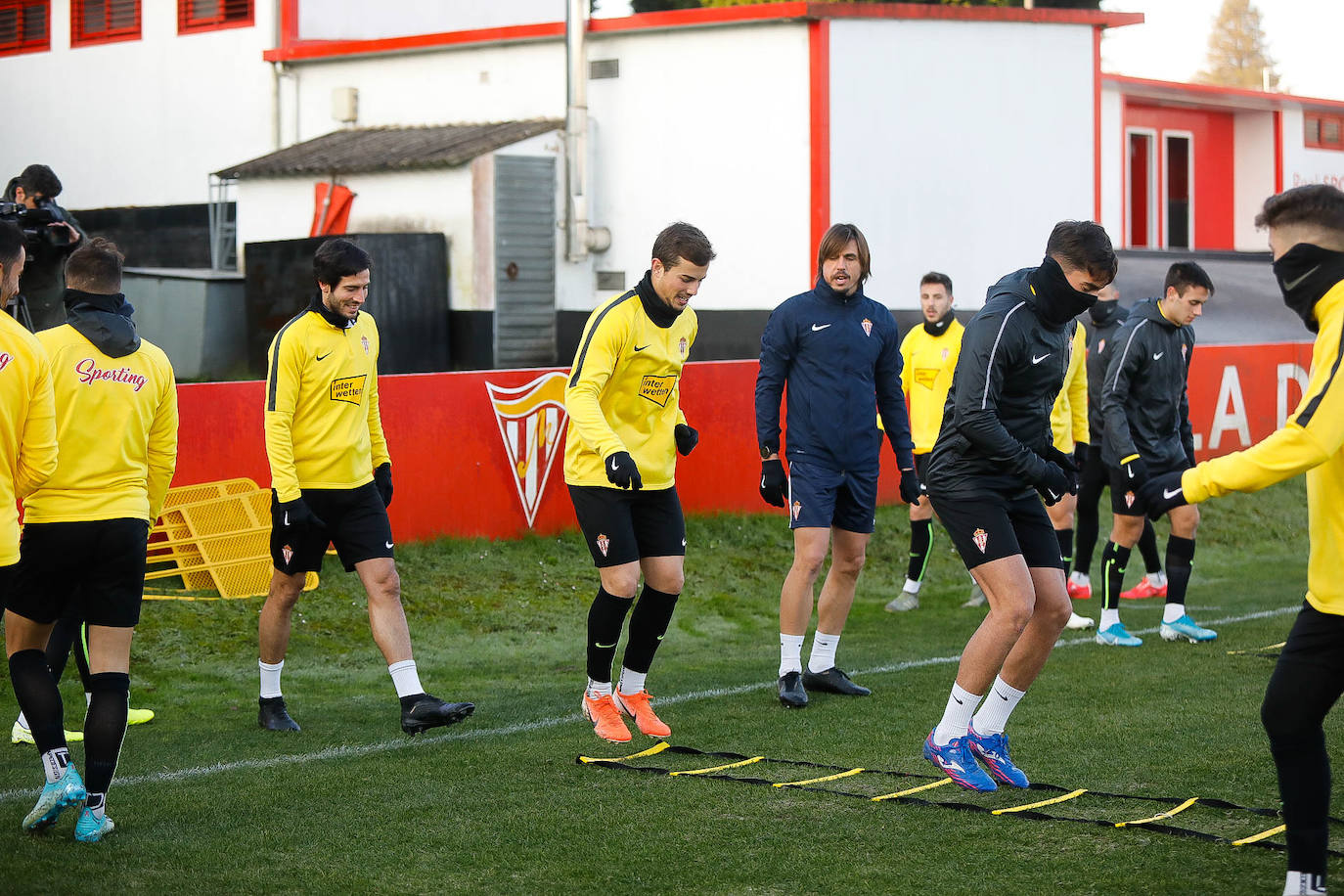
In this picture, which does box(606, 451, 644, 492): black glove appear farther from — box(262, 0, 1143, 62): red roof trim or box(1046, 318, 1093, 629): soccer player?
box(262, 0, 1143, 62): red roof trim

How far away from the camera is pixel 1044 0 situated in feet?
86.0

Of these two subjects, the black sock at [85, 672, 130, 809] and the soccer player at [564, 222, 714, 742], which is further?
the soccer player at [564, 222, 714, 742]

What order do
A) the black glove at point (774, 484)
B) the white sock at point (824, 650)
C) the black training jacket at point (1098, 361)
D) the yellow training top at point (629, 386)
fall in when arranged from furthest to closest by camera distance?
the black training jacket at point (1098, 361) → the white sock at point (824, 650) → the black glove at point (774, 484) → the yellow training top at point (629, 386)

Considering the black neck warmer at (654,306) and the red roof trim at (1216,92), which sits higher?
the red roof trim at (1216,92)

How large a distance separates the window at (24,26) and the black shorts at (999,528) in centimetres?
2256

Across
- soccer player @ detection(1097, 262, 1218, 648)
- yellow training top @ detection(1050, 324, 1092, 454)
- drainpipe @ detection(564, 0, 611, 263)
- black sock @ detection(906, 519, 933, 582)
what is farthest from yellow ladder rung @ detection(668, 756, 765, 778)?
drainpipe @ detection(564, 0, 611, 263)

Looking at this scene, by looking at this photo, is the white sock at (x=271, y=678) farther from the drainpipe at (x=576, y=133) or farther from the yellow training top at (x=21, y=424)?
the drainpipe at (x=576, y=133)

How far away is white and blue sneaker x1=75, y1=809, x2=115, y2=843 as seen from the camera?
16.7 ft

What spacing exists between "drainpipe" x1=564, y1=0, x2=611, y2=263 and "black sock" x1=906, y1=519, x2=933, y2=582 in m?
8.04

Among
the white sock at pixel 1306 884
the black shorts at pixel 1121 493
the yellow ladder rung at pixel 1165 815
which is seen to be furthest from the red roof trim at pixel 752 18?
the white sock at pixel 1306 884

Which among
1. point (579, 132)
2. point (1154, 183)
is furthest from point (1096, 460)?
point (1154, 183)

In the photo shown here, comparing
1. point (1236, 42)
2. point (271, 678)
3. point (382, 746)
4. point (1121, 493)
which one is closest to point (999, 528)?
point (382, 746)

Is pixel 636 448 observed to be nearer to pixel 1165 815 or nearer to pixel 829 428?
pixel 829 428

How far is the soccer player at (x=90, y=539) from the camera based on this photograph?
16.9 feet
